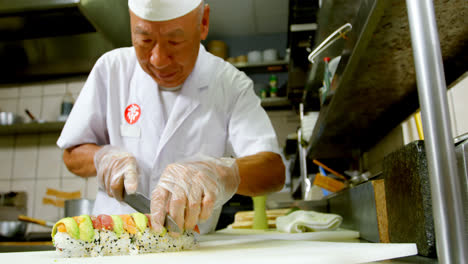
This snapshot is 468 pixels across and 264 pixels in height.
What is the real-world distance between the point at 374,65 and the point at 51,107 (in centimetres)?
291

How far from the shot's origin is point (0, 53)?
2.64m

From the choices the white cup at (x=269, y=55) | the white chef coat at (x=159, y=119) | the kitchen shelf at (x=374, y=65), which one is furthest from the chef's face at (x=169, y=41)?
the white cup at (x=269, y=55)

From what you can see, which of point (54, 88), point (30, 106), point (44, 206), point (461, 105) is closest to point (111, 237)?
point (461, 105)

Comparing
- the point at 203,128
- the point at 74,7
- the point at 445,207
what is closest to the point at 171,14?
the point at 203,128

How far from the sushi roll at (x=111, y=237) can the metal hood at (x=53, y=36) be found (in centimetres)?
71

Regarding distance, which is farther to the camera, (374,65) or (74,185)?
(74,185)

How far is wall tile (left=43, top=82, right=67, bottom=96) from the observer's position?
3.15 metres

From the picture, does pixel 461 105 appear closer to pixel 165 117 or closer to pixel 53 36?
pixel 165 117

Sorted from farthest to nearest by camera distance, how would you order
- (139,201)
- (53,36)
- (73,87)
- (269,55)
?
(73,87) → (269,55) → (53,36) → (139,201)

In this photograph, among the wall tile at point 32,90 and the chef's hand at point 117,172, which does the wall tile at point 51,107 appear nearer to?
the wall tile at point 32,90

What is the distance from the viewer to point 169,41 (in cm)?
99

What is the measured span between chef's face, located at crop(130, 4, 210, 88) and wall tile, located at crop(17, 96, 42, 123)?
2491 millimetres

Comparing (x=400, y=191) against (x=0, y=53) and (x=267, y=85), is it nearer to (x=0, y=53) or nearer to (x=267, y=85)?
(x=267, y=85)

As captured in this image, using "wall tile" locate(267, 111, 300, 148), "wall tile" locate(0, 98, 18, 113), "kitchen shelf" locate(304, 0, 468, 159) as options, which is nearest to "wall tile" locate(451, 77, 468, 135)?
"kitchen shelf" locate(304, 0, 468, 159)
